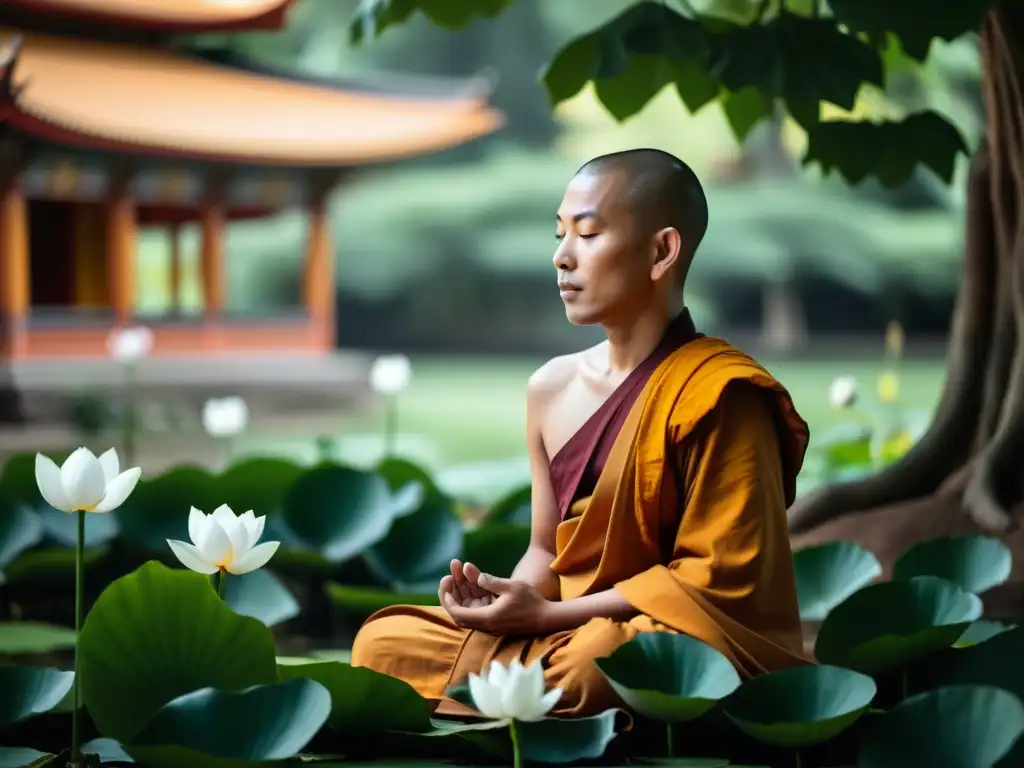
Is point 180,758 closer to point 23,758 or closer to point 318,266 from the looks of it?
point 23,758

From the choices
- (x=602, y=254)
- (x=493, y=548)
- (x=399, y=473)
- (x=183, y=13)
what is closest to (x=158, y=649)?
(x=602, y=254)

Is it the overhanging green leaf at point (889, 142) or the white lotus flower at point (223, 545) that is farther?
the overhanging green leaf at point (889, 142)

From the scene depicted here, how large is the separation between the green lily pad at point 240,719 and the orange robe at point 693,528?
28 centimetres

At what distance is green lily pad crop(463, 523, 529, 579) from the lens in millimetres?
2447

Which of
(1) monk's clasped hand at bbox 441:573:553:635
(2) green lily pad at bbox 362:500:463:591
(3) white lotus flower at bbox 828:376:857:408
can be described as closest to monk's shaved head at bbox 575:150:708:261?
(1) monk's clasped hand at bbox 441:573:553:635

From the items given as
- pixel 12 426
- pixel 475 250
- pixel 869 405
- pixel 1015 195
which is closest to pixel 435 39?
pixel 475 250

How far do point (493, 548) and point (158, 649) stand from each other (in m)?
1.11

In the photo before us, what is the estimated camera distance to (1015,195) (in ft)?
8.45

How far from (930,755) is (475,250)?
1559 centimetres

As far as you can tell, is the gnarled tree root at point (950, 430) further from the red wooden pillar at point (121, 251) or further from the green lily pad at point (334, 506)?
the red wooden pillar at point (121, 251)

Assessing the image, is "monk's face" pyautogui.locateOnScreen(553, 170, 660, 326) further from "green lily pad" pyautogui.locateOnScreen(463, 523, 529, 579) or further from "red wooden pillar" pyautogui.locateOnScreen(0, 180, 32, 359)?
"red wooden pillar" pyautogui.locateOnScreen(0, 180, 32, 359)

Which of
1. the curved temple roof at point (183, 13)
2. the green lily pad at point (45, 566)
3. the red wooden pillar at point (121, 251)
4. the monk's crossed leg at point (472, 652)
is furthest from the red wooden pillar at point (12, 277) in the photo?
the monk's crossed leg at point (472, 652)

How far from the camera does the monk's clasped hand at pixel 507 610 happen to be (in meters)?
1.46

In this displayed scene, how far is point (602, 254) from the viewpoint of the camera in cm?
150
